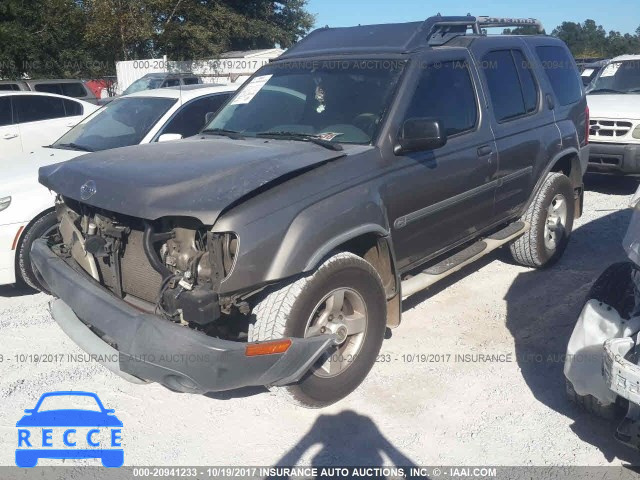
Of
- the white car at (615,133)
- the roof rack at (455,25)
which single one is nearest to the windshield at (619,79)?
the white car at (615,133)

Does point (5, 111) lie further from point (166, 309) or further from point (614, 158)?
point (614, 158)

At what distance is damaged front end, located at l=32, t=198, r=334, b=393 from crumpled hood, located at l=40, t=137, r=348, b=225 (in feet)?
0.56

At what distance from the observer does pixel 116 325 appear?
3258 mm

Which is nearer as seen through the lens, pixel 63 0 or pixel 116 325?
pixel 116 325

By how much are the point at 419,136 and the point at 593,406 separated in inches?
71.7

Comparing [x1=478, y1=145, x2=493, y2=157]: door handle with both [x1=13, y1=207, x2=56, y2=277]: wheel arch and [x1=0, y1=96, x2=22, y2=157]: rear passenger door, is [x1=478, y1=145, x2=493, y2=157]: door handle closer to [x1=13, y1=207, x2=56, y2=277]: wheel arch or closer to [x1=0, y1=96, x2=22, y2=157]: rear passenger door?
[x1=13, y1=207, x2=56, y2=277]: wheel arch

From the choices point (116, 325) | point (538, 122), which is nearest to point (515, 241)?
point (538, 122)

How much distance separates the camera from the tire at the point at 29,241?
17.0 feet

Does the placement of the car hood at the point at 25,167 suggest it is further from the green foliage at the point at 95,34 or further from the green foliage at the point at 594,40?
the green foliage at the point at 594,40

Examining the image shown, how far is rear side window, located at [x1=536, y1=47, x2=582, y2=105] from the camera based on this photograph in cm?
582

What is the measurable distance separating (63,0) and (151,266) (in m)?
25.2

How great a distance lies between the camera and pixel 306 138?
13.4 ft

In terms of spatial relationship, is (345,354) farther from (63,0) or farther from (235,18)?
(235,18)

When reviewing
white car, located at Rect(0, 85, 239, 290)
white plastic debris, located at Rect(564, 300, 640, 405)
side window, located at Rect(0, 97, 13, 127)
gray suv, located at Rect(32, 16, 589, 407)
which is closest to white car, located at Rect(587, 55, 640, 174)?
gray suv, located at Rect(32, 16, 589, 407)
